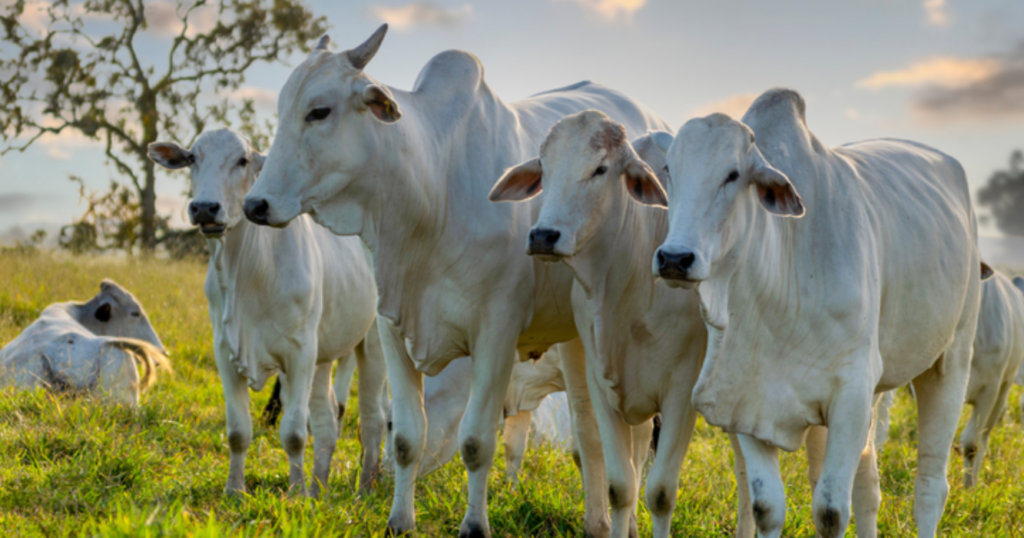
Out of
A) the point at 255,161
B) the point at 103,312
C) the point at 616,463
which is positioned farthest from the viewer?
the point at 103,312

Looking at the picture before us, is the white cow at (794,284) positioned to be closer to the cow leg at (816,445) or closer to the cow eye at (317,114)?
the cow leg at (816,445)

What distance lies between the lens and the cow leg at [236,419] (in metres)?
5.43

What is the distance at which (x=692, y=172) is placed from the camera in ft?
10.6

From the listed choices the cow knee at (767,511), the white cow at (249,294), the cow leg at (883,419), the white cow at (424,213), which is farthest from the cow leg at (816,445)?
the cow leg at (883,419)

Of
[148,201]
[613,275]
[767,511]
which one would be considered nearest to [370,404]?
[613,275]

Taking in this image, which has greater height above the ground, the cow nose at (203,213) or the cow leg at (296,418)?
the cow nose at (203,213)

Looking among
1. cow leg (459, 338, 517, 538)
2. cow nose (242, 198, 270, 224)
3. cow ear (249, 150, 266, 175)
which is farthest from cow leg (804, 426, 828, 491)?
cow ear (249, 150, 266, 175)

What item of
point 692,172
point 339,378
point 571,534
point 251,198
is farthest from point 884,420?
point 251,198

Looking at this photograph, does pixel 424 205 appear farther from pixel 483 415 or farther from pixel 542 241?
pixel 483 415

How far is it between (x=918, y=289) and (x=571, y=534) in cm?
203

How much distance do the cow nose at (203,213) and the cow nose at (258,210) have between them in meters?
1.37

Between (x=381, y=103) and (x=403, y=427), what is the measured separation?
1526 mm

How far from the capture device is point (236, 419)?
5.55 m

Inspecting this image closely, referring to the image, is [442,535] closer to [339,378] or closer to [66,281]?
[339,378]
